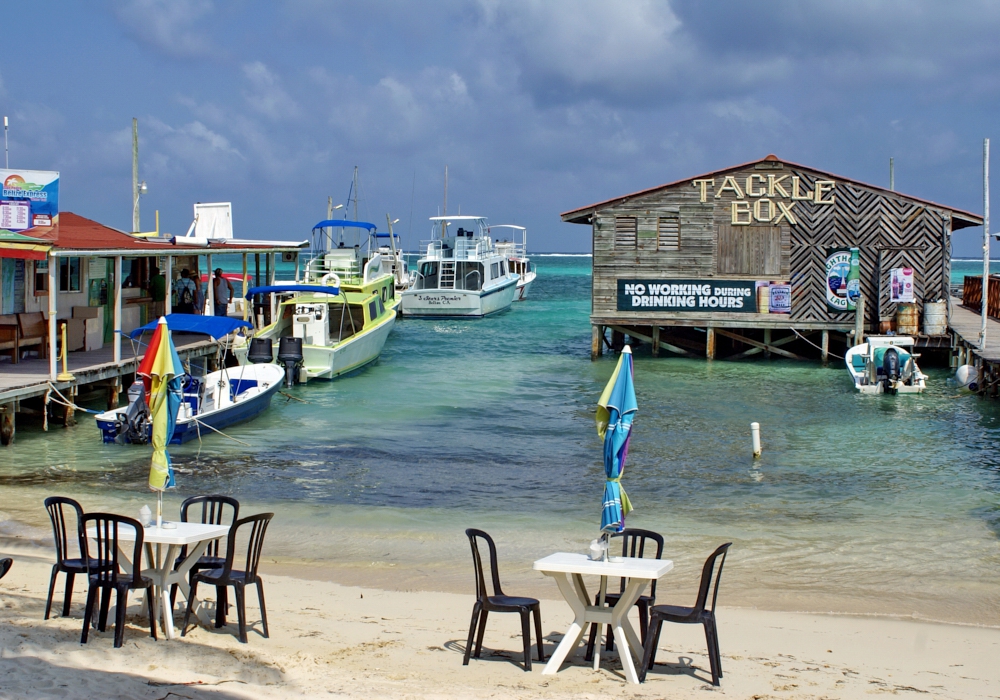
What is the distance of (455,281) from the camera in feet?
163

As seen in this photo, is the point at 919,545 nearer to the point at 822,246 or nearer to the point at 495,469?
the point at 495,469

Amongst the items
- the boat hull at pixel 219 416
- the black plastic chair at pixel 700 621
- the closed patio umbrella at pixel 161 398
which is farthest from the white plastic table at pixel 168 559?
the boat hull at pixel 219 416

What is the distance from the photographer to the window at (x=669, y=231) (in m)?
29.4

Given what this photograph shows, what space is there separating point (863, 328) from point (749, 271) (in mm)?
3693

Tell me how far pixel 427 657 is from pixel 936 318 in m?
24.9

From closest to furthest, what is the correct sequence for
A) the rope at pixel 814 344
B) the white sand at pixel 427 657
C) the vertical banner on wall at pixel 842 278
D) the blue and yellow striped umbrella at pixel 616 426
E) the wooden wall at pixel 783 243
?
the white sand at pixel 427 657 < the blue and yellow striped umbrella at pixel 616 426 < the wooden wall at pixel 783 243 < the vertical banner on wall at pixel 842 278 < the rope at pixel 814 344

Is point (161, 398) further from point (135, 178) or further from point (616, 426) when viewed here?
point (135, 178)

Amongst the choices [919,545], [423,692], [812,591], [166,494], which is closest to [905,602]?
[812,591]

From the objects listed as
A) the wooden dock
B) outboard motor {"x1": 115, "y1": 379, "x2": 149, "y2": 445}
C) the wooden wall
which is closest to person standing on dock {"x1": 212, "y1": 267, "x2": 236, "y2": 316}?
the wooden dock

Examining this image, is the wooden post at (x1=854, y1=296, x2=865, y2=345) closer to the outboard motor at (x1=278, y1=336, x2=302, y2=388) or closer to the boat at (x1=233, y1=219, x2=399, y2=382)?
the boat at (x1=233, y1=219, x2=399, y2=382)

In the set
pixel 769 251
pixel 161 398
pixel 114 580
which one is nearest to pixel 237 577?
pixel 114 580

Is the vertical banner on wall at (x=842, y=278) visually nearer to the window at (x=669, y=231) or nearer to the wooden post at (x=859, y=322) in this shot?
the wooden post at (x=859, y=322)

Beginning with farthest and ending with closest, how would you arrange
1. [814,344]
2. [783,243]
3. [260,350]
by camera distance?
[814,344]
[783,243]
[260,350]

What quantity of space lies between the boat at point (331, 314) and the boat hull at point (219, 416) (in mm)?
1185
